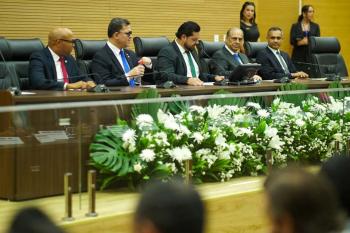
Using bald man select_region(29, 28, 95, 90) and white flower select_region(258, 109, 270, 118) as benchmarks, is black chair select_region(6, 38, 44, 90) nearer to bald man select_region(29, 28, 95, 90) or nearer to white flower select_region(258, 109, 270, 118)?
bald man select_region(29, 28, 95, 90)

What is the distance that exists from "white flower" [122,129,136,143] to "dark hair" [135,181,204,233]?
8.70 ft

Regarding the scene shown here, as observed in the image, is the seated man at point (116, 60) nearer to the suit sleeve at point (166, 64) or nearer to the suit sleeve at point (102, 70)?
the suit sleeve at point (102, 70)

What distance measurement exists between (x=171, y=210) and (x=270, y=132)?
350cm

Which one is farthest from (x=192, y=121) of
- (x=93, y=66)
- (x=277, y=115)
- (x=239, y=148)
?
(x=93, y=66)

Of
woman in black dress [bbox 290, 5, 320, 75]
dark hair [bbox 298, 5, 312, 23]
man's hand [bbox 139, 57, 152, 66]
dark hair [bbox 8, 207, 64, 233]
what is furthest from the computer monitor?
dark hair [bbox 8, 207, 64, 233]

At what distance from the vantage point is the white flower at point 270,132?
17.2 ft

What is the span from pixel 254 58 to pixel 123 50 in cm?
270

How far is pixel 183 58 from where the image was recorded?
8.18 metres

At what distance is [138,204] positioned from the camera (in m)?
1.86

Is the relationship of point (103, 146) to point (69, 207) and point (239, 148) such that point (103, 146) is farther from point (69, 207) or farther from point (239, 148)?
point (239, 148)

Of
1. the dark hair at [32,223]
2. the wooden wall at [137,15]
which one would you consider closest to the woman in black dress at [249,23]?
the wooden wall at [137,15]

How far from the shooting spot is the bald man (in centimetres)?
669

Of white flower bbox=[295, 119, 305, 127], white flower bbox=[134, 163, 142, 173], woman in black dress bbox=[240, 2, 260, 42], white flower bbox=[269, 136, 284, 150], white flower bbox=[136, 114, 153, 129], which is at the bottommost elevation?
white flower bbox=[134, 163, 142, 173]

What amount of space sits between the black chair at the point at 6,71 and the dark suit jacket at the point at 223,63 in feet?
8.41
